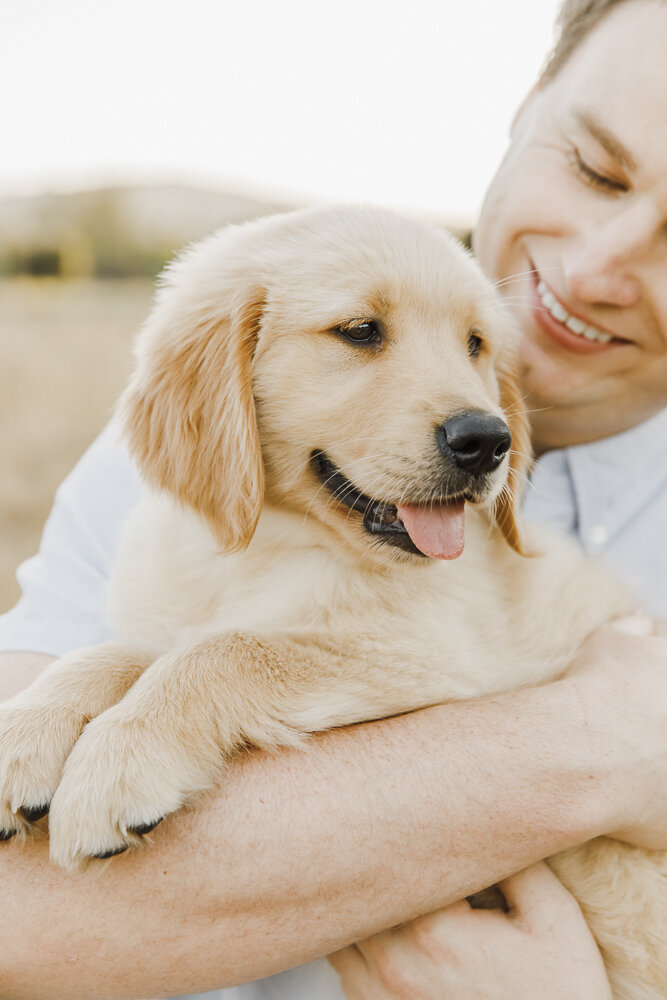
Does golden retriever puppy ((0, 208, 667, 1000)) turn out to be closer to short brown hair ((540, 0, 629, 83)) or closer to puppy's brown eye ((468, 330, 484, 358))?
puppy's brown eye ((468, 330, 484, 358))

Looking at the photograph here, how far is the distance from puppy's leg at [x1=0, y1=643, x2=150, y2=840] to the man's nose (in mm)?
1389

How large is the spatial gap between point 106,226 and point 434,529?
56.8ft

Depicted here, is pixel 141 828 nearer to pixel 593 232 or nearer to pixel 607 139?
pixel 593 232

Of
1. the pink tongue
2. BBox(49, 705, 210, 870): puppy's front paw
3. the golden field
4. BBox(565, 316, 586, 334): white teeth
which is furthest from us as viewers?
the golden field

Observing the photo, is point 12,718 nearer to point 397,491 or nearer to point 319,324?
point 397,491

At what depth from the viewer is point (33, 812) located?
145 centimetres

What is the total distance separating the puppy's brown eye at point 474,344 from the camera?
6.54 ft

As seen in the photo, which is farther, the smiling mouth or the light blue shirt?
the smiling mouth

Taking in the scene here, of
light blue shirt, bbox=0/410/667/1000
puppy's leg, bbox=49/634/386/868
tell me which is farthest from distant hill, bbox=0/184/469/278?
puppy's leg, bbox=49/634/386/868

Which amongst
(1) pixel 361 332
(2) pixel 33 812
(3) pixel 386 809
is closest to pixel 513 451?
(1) pixel 361 332

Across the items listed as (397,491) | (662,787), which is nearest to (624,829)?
(662,787)

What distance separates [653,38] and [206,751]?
188 cm

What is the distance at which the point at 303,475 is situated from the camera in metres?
1.82

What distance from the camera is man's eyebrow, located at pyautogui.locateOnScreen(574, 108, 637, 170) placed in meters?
2.05
